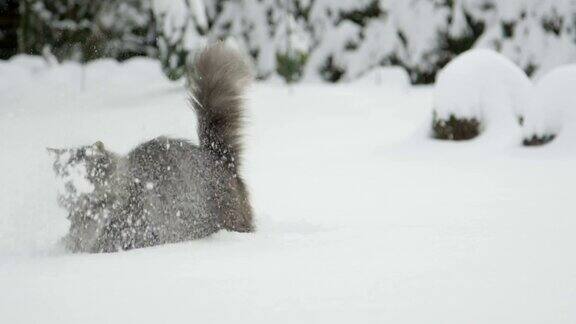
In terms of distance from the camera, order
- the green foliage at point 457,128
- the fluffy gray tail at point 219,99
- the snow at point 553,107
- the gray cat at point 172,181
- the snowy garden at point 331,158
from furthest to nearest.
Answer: the green foliage at point 457,128, the snow at point 553,107, the fluffy gray tail at point 219,99, the gray cat at point 172,181, the snowy garden at point 331,158

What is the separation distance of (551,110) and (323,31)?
603 cm

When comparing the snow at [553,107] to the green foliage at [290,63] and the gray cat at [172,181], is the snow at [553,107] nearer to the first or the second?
the gray cat at [172,181]

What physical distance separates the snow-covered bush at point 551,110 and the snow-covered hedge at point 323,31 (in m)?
4.25

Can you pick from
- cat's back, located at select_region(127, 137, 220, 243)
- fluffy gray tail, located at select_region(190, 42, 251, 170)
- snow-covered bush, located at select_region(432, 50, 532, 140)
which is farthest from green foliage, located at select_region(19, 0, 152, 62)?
cat's back, located at select_region(127, 137, 220, 243)

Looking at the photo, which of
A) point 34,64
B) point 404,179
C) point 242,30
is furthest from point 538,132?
point 34,64

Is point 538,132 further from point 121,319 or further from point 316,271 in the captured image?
point 121,319

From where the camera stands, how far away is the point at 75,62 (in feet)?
41.7

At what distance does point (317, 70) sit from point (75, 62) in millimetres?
5203

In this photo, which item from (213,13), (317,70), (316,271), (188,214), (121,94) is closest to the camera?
(316,271)

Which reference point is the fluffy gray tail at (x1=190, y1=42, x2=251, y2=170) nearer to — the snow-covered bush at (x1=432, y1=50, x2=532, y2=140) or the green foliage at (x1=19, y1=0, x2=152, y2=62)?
the snow-covered bush at (x1=432, y1=50, x2=532, y2=140)

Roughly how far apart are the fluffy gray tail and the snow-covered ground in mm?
466

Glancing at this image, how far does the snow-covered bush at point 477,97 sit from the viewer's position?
6113 mm

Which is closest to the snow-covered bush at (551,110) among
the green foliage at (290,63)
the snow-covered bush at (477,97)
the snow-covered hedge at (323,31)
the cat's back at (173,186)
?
the snow-covered bush at (477,97)

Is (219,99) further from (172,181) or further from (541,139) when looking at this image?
(541,139)
